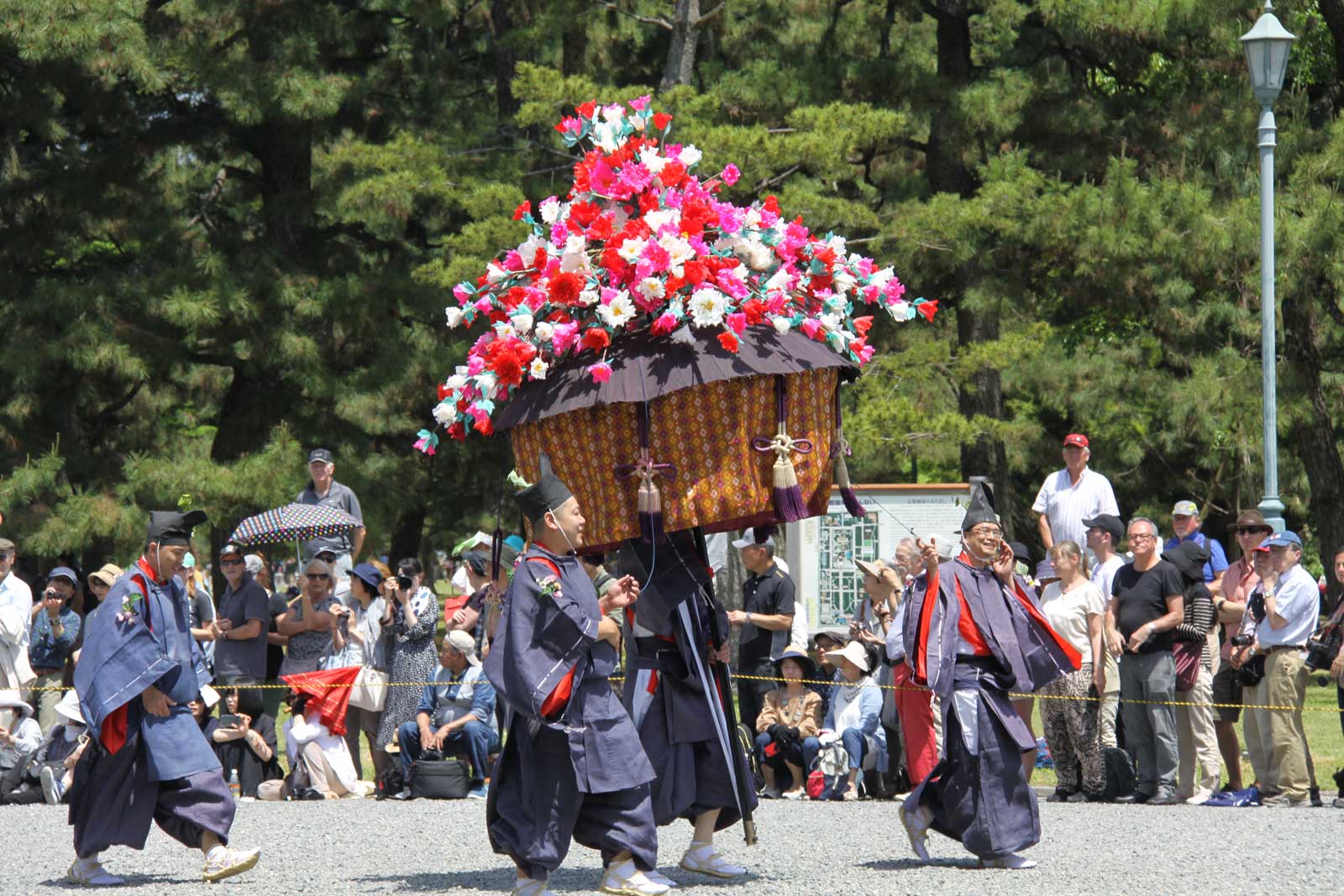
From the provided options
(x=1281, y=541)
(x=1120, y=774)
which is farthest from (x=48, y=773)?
(x=1281, y=541)

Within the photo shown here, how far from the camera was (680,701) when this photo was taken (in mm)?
7148

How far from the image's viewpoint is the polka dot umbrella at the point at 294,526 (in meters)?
12.6

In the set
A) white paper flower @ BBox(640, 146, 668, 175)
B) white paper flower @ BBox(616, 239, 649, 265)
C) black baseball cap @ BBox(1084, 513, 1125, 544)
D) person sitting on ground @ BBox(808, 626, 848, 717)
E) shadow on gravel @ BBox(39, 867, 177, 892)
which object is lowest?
shadow on gravel @ BBox(39, 867, 177, 892)

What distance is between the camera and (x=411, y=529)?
85.0 ft

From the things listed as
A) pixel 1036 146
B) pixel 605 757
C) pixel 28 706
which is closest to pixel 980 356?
pixel 1036 146

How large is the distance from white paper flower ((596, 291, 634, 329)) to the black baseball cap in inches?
201

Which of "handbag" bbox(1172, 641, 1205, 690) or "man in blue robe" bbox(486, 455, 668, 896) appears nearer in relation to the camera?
"man in blue robe" bbox(486, 455, 668, 896)

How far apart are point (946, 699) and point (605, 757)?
1775mm

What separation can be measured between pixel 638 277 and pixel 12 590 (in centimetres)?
674

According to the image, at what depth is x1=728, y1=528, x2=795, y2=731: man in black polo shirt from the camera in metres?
11.2

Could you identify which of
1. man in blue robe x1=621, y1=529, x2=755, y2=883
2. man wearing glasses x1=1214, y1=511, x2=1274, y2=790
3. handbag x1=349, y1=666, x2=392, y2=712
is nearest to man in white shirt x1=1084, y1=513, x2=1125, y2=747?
man wearing glasses x1=1214, y1=511, x2=1274, y2=790

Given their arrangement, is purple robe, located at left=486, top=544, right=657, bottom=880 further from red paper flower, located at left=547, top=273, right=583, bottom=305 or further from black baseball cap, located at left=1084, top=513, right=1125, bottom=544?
black baseball cap, located at left=1084, top=513, right=1125, bottom=544

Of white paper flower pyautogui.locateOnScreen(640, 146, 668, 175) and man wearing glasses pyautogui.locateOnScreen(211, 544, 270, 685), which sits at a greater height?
white paper flower pyautogui.locateOnScreen(640, 146, 668, 175)

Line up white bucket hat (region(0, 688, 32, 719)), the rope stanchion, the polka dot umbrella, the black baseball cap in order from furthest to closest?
the polka dot umbrella → white bucket hat (region(0, 688, 32, 719)) → the black baseball cap → the rope stanchion
